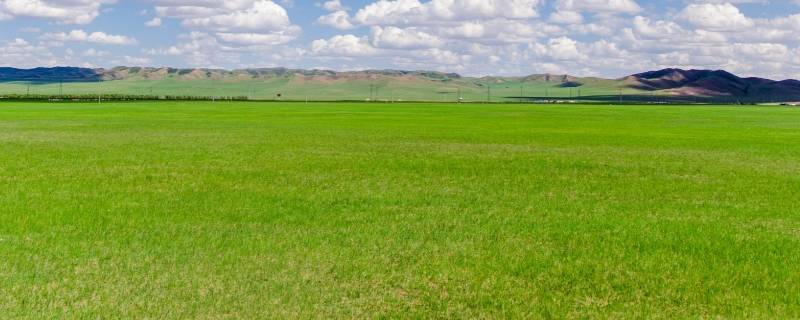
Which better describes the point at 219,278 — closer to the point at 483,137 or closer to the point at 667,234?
the point at 667,234

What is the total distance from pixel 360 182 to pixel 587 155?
15960mm

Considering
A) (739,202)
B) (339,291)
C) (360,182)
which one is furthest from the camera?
(360,182)

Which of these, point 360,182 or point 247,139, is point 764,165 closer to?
point 360,182

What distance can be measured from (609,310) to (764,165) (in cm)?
2448

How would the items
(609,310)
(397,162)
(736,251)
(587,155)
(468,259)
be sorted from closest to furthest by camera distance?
1. (609,310)
2. (468,259)
3. (736,251)
4. (397,162)
5. (587,155)

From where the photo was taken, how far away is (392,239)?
1455 centimetres

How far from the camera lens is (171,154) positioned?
32.6 m

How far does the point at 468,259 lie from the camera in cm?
1300

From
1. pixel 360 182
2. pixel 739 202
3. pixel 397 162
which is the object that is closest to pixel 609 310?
pixel 739 202

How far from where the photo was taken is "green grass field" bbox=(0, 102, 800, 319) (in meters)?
10.5

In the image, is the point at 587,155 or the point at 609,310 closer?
the point at 609,310

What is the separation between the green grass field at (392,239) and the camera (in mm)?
10531

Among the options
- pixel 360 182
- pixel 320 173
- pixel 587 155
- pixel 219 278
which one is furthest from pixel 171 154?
pixel 219 278

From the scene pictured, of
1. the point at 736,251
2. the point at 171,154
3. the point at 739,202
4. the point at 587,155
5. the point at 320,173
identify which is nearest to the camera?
the point at 736,251
